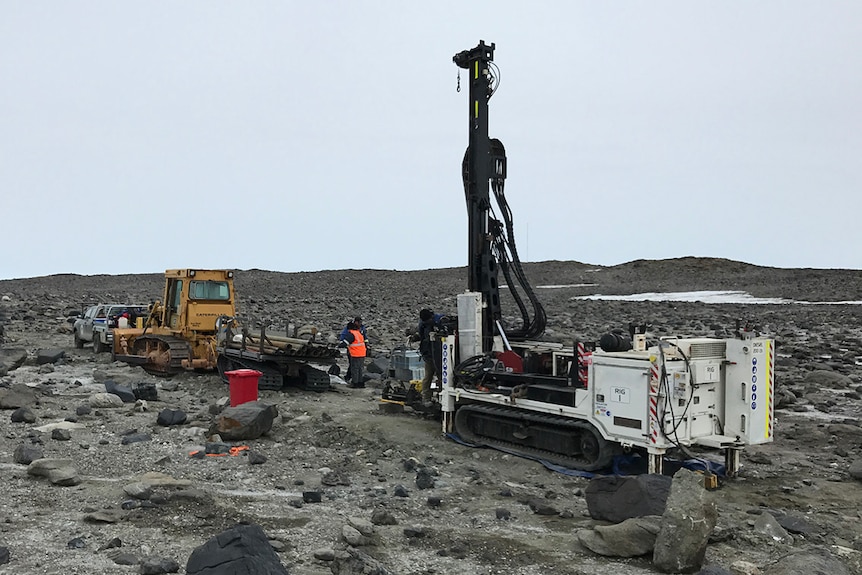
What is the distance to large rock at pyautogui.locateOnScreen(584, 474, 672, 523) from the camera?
23.8 ft

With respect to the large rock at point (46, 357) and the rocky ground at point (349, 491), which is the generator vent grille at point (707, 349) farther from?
the large rock at point (46, 357)

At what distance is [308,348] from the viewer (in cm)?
1523

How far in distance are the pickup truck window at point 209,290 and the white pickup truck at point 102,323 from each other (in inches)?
194

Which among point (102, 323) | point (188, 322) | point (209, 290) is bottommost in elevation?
point (102, 323)

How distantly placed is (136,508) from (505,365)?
5.55 m

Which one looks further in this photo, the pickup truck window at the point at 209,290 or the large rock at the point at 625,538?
the pickup truck window at the point at 209,290

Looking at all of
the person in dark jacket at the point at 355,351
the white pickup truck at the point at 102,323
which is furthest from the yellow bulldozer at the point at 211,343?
the white pickup truck at the point at 102,323

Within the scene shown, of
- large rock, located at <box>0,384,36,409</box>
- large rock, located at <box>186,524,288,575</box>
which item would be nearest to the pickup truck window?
large rock, located at <box>0,384,36,409</box>

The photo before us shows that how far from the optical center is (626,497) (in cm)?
739

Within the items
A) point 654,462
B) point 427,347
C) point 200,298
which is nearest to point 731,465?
point 654,462

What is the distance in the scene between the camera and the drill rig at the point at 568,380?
880 cm

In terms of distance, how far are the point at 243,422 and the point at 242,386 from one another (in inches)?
55.9

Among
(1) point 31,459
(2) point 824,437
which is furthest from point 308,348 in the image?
(2) point 824,437

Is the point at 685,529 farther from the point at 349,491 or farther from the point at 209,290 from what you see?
the point at 209,290
